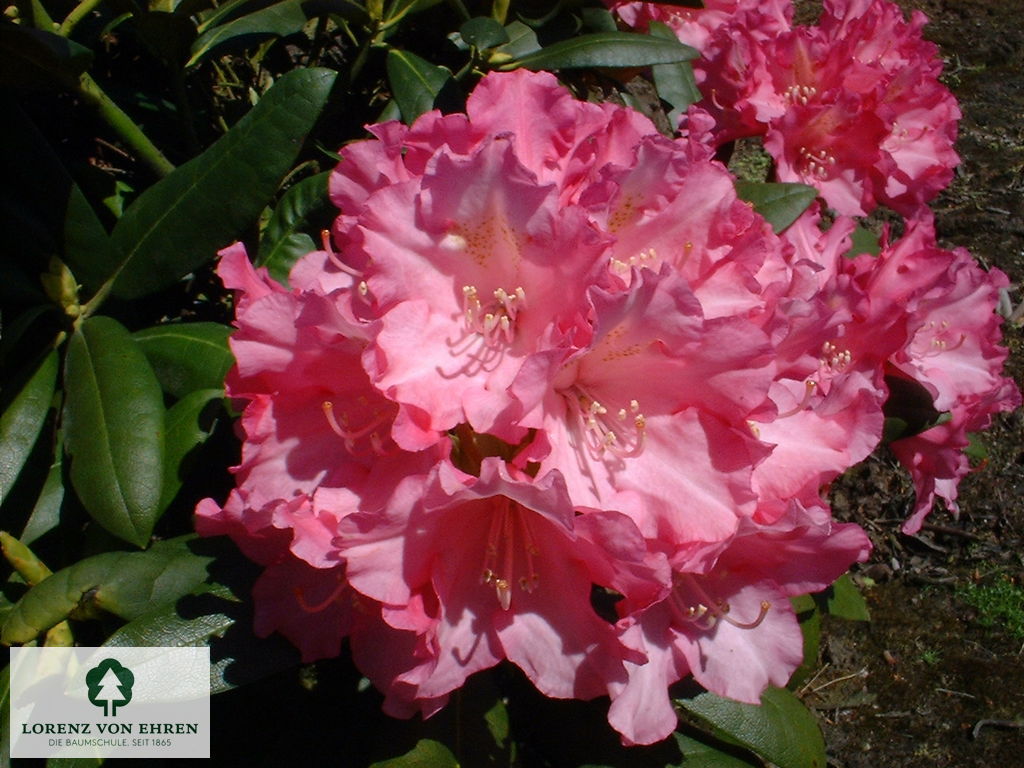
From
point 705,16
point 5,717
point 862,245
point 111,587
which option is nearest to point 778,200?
point 862,245

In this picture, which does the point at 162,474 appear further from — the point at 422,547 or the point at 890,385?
the point at 890,385

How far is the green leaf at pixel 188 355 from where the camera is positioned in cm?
121

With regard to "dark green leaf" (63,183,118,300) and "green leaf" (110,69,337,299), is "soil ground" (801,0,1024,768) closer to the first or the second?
"green leaf" (110,69,337,299)

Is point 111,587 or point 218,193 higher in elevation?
point 218,193

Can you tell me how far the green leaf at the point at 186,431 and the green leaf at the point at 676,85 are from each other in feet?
3.41

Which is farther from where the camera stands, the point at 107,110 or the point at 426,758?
the point at 107,110

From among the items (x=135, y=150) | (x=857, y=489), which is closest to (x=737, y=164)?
(x=857, y=489)

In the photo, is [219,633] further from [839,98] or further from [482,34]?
[839,98]

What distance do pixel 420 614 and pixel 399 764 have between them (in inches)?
12.9

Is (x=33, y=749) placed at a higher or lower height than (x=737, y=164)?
higher

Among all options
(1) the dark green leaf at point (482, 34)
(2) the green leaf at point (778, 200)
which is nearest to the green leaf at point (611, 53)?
(1) the dark green leaf at point (482, 34)

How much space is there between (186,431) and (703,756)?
857 millimetres

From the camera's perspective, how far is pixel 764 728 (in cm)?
127

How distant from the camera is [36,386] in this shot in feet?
3.82
